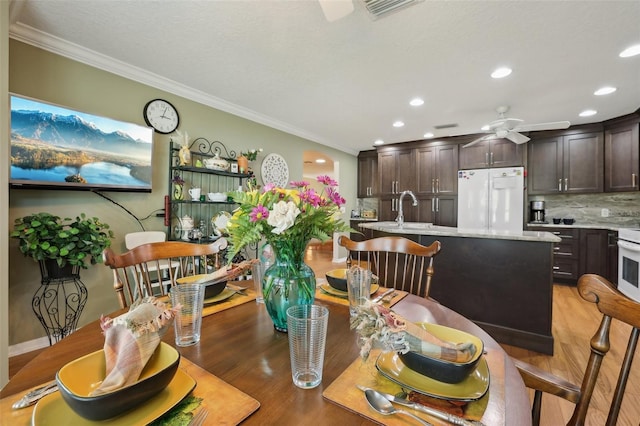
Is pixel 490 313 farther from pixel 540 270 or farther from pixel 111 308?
pixel 111 308

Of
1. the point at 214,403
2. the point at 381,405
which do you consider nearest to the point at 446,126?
the point at 381,405

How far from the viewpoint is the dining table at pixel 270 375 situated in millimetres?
518

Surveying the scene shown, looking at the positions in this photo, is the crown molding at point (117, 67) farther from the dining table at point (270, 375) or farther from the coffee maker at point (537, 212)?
the coffee maker at point (537, 212)

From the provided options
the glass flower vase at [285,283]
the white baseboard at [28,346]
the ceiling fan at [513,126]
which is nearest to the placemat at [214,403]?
the glass flower vase at [285,283]

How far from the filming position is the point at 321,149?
17.2ft

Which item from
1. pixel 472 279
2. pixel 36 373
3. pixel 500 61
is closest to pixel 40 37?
pixel 36 373

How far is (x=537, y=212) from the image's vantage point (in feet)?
15.1

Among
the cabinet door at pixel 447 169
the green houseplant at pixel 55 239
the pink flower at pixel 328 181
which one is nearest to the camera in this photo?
the pink flower at pixel 328 181

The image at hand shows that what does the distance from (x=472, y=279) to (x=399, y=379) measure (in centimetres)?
234

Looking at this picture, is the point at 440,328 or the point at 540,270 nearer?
the point at 440,328

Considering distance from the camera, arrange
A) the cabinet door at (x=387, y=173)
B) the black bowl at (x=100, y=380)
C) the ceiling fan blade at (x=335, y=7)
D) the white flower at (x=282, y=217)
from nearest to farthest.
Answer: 1. the black bowl at (x=100, y=380)
2. the white flower at (x=282, y=217)
3. the ceiling fan blade at (x=335, y=7)
4. the cabinet door at (x=387, y=173)

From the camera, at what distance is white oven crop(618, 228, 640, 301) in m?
3.07

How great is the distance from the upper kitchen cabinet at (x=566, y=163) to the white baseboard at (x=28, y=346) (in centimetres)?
649

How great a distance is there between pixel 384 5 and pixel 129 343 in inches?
82.0
